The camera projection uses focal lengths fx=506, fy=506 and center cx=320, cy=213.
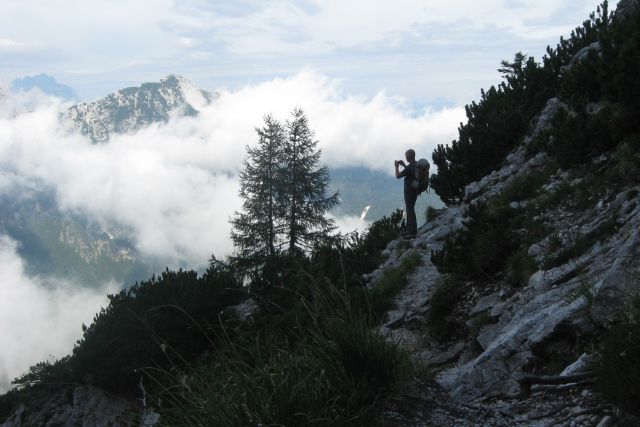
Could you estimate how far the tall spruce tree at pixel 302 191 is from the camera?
2700cm

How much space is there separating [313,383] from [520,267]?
446 cm

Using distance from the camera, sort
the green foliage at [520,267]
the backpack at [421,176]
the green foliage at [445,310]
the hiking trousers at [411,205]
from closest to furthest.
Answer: the green foliage at [520,267]
the green foliage at [445,310]
the backpack at [421,176]
the hiking trousers at [411,205]

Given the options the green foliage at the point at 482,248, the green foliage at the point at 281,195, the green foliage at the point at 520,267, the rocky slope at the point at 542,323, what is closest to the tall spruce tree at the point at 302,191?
the green foliage at the point at 281,195

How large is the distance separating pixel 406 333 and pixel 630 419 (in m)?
5.15

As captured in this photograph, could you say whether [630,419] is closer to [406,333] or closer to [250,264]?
[406,333]

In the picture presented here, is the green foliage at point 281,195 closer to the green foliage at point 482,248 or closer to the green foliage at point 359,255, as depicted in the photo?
the green foliage at point 359,255

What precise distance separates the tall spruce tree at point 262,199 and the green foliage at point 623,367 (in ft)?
76.3

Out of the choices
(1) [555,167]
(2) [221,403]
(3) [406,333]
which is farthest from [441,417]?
(1) [555,167]

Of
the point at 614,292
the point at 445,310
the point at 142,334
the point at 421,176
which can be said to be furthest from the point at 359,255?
the point at 614,292

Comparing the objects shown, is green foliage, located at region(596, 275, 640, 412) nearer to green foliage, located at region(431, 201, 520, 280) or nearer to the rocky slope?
the rocky slope

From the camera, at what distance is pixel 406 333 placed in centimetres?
772

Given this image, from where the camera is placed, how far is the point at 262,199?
87.5 feet

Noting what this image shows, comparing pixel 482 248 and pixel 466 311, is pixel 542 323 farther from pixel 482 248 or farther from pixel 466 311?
pixel 482 248

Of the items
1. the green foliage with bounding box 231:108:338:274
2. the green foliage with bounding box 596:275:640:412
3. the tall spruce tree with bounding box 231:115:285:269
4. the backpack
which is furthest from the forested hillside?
the green foliage with bounding box 231:108:338:274
